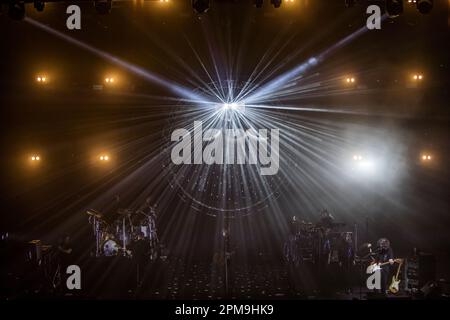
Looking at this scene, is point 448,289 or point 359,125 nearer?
point 448,289

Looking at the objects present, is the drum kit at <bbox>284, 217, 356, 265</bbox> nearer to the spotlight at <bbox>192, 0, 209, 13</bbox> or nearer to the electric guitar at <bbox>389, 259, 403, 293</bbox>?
the electric guitar at <bbox>389, 259, 403, 293</bbox>

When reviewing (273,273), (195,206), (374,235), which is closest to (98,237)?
(195,206)

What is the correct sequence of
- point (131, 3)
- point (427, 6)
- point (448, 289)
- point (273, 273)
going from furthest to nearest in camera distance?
point (131, 3) → point (273, 273) → point (448, 289) → point (427, 6)

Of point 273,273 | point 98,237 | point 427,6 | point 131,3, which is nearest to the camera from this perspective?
point 427,6

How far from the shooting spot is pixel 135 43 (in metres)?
11.9

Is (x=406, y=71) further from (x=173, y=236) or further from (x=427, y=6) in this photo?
(x=173, y=236)

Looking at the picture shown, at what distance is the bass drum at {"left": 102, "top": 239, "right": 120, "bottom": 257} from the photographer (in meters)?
9.88

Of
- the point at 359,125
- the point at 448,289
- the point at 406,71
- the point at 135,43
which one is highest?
the point at 135,43

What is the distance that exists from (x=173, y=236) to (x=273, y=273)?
10.7 feet

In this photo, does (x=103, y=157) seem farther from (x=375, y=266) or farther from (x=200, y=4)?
(x=375, y=266)

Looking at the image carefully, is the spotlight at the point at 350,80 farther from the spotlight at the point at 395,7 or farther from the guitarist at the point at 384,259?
the guitarist at the point at 384,259

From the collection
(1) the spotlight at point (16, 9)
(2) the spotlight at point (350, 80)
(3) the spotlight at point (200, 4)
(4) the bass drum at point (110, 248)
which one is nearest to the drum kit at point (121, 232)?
(4) the bass drum at point (110, 248)

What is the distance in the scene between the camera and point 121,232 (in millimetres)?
10031

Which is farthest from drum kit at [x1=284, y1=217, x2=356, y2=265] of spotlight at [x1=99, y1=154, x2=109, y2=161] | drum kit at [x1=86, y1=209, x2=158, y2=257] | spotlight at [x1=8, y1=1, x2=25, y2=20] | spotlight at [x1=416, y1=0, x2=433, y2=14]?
spotlight at [x1=8, y1=1, x2=25, y2=20]
